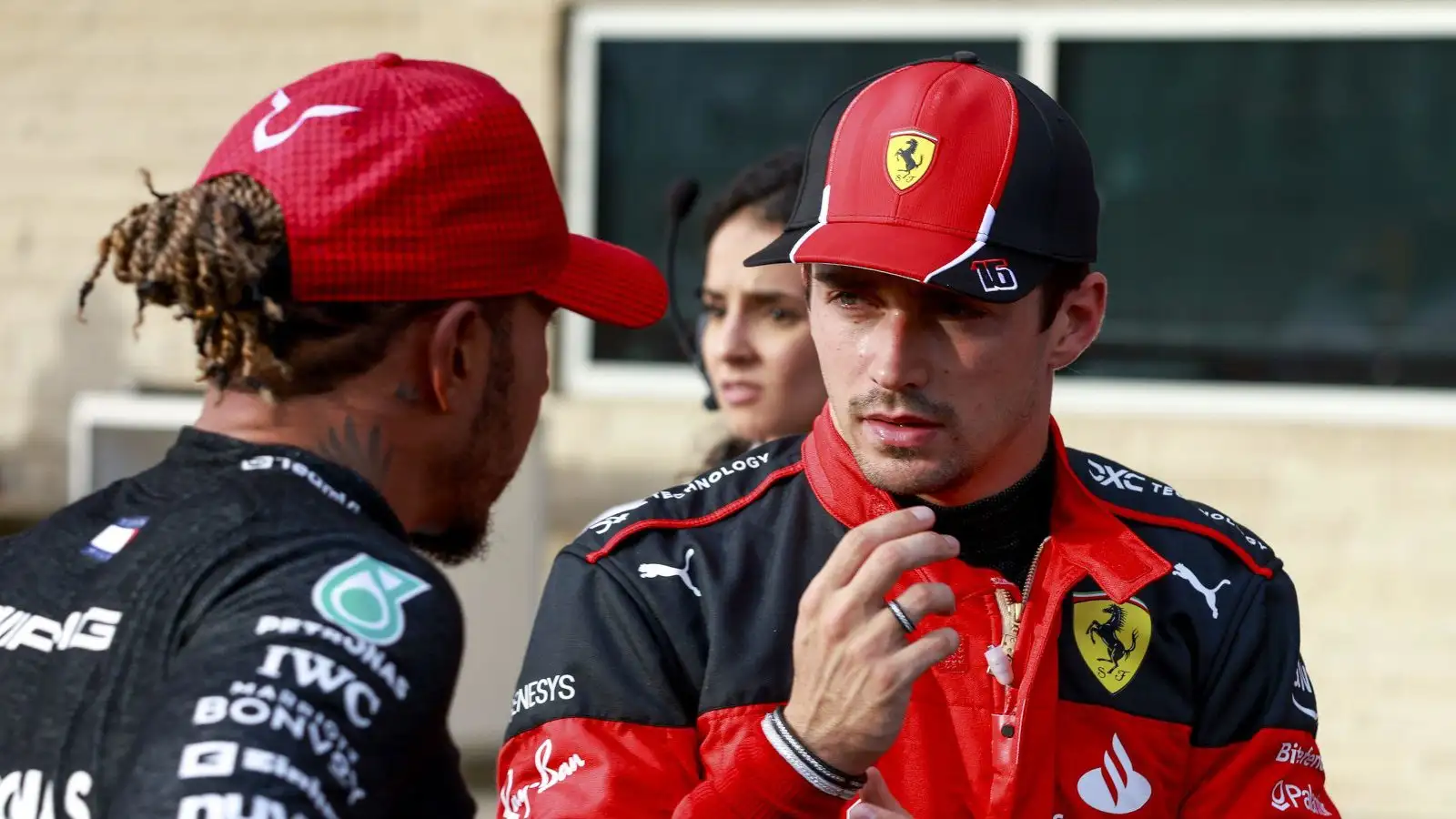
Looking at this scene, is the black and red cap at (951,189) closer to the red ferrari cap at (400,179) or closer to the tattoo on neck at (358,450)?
the red ferrari cap at (400,179)

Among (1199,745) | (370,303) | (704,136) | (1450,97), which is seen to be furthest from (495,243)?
(1450,97)

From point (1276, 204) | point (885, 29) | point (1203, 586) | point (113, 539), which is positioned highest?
point (885, 29)

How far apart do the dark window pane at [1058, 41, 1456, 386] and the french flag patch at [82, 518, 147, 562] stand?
3.95m

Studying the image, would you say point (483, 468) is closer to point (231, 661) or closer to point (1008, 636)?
point (231, 661)

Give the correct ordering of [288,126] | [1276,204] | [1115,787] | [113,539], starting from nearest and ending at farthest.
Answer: [113,539] < [288,126] < [1115,787] < [1276,204]

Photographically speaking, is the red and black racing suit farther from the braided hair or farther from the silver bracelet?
the braided hair

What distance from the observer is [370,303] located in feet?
5.53

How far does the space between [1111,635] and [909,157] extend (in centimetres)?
66

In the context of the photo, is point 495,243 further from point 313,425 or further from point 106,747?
point 106,747

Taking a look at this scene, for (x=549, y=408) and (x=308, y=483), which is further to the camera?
(x=549, y=408)

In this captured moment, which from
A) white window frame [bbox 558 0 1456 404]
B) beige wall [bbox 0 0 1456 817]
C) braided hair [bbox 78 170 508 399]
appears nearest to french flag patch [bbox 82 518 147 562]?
braided hair [bbox 78 170 508 399]

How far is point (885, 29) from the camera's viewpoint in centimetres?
532

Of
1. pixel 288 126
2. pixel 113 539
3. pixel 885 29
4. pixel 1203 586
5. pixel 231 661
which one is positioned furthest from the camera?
pixel 885 29

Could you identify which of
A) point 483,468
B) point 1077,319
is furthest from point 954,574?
point 483,468
